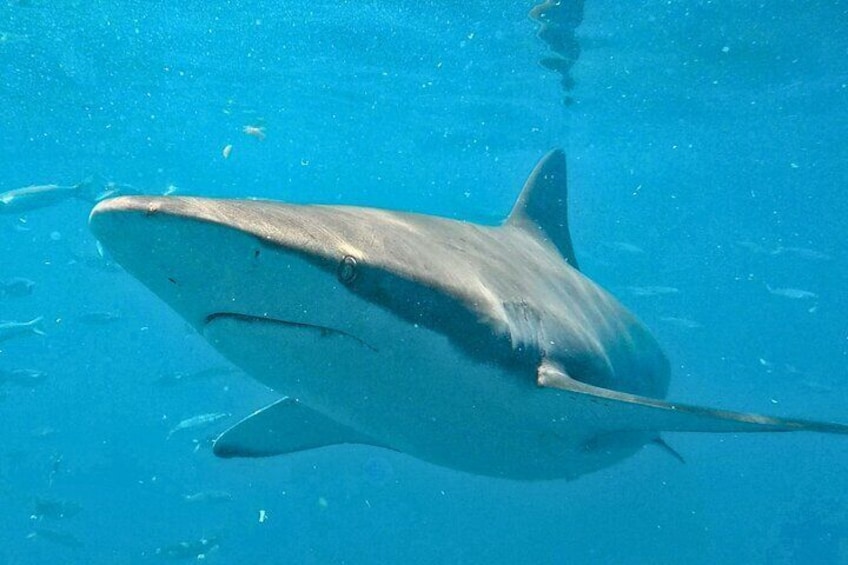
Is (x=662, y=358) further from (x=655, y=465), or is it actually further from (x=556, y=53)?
(x=655, y=465)

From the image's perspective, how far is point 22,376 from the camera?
18.7 m

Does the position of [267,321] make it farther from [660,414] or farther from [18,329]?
[18,329]

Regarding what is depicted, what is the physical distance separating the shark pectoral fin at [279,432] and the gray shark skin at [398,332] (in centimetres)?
1

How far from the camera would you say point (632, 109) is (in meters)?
24.1

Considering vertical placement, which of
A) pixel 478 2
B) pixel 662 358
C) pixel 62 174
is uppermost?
pixel 478 2

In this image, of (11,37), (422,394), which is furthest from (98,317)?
(422,394)

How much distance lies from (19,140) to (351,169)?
16.3 meters

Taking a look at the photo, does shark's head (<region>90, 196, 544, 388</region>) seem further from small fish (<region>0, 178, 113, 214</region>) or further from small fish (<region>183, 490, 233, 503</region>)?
small fish (<region>183, 490, 233, 503</region>)

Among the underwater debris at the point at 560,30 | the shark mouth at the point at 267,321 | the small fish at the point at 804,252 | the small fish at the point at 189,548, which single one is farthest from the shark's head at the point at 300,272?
the small fish at the point at 804,252

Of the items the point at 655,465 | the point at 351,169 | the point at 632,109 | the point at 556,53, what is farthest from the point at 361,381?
the point at 351,169

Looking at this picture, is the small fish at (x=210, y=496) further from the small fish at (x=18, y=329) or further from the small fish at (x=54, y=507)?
the small fish at (x=18, y=329)

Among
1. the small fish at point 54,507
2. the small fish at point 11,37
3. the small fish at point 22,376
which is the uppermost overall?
the small fish at point 11,37

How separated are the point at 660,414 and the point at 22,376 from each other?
19.9m

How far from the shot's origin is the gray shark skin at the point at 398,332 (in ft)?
7.06
